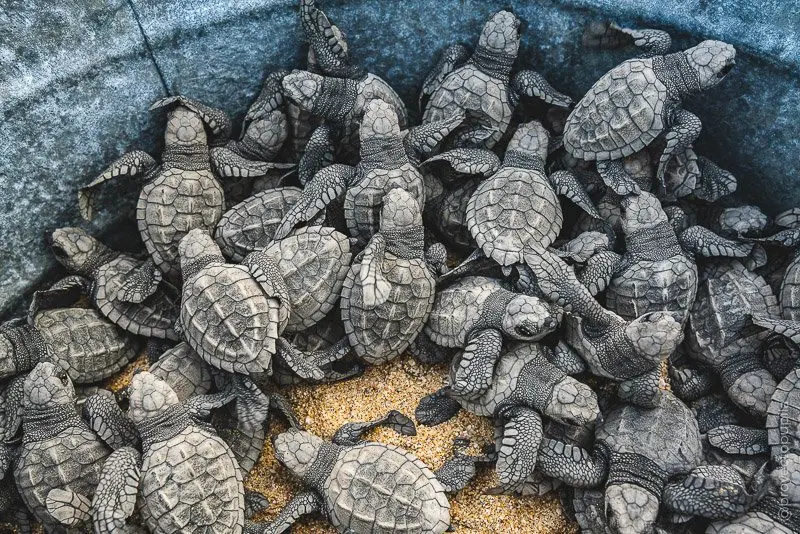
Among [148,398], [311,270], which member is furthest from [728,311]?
[148,398]

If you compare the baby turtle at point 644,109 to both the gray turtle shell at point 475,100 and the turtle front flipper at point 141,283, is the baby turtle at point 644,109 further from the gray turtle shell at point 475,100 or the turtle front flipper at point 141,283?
the turtle front flipper at point 141,283

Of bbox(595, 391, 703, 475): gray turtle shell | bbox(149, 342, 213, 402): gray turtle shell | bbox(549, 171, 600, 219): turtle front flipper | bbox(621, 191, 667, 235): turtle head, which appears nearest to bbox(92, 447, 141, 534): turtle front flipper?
bbox(149, 342, 213, 402): gray turtle shell

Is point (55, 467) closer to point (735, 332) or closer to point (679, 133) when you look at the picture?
point (735, 332)

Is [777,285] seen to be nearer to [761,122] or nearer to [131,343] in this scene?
[761,122]

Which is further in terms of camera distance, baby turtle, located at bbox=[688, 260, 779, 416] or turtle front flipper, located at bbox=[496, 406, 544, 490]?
baby turtle, located at bbox=[688, 260, 779, 416]

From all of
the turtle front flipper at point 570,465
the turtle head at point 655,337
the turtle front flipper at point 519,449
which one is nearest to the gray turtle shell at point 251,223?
the turtle front flipper at point 519,449

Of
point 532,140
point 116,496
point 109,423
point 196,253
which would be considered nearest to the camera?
point 116,496

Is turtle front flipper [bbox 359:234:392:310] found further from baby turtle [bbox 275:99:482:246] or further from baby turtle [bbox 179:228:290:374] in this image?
baby turtle [bbox 179:228:290:374]
